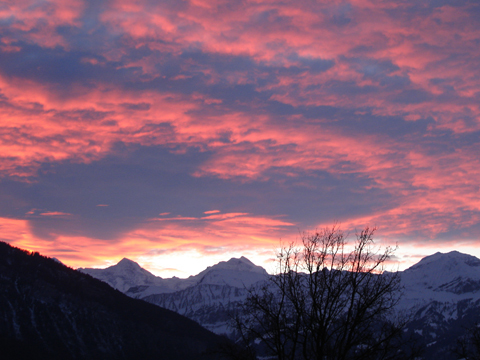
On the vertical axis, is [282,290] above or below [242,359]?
above

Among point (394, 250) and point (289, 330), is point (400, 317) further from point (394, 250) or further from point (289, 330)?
point (289, 330)

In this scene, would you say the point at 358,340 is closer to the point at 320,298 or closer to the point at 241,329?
the point at 320,298

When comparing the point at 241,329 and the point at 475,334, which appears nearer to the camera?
the point at 241,329

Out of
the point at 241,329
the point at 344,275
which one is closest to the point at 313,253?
the point at 344,275

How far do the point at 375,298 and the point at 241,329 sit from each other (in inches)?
265

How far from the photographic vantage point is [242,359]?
2202cm

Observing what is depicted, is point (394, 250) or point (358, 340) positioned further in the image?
point (394, 250)

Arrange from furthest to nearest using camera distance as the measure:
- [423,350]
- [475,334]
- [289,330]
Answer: [475,334], [289,330], [423,350]

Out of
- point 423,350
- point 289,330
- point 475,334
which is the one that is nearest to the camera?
point 423,350

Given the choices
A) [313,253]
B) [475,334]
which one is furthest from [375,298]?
[475,334]

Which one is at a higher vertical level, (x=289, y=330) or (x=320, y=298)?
(x=320, y=298)

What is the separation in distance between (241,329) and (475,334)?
28689mm

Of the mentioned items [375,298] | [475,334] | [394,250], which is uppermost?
[394,250]

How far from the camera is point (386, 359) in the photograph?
20578 millimetres
